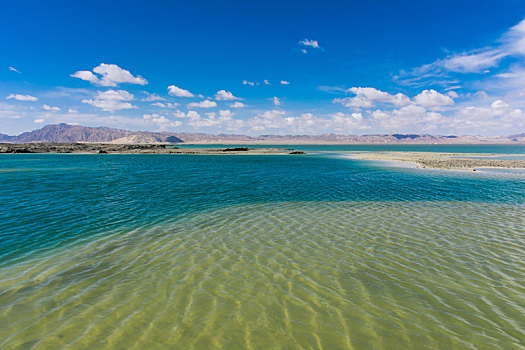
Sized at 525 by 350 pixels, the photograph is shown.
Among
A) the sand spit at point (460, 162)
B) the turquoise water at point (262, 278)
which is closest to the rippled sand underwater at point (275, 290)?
the turquoise water at point (262, 278)

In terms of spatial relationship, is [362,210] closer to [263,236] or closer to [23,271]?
[263,236]

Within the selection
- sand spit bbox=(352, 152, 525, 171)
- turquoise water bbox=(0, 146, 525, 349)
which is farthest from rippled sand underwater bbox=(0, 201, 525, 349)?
sand spit bbox=(352, 152, 525, 171)

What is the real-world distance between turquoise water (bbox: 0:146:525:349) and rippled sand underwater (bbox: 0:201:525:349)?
39mm

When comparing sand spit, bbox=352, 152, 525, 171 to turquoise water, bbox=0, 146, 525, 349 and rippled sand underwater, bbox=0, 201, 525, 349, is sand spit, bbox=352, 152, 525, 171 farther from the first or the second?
rippled sand underwater, bbox=0, 201, 525, 349

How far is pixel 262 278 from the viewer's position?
8.38 meters

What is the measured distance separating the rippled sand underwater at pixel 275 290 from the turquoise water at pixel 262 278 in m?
0.04

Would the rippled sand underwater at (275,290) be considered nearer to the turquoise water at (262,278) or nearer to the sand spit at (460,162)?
the turquoise water at (262,278)

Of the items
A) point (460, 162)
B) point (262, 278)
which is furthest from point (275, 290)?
point (460, 162)

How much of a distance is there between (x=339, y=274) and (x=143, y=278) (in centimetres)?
651

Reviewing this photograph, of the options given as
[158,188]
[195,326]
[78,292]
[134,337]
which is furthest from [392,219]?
[158,188]

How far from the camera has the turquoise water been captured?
5887 millimetres

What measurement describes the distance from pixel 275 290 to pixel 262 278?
0.80 meters

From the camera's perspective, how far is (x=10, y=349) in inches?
212

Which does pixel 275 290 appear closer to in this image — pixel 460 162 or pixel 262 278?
pixel 262 278
